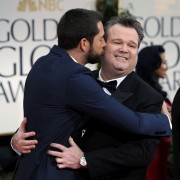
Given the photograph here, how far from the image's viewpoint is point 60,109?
196 centimetres

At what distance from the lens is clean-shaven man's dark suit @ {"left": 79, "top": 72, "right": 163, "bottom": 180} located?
6.87ft

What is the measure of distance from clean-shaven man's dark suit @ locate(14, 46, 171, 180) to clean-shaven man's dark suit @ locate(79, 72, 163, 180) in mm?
102

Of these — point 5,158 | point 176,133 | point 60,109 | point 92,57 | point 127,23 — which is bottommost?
point 5,158

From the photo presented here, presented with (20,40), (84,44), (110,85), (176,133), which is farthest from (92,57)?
(20,40)

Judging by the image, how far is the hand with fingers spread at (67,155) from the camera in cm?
201

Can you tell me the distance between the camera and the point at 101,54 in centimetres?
225

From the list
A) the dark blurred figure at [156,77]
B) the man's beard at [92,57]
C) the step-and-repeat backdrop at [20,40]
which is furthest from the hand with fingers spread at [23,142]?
the step-and-repeat backdrop at [20,40]

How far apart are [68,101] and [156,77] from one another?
2.67 metres

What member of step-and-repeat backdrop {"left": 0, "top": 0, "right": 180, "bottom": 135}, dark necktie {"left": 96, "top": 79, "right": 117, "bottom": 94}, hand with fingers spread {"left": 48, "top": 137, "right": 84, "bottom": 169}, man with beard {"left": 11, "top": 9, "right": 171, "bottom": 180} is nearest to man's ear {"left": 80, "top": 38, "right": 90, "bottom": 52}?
man with beard {"left": 11, "top": 9, "right": 171, "bottom": 180}

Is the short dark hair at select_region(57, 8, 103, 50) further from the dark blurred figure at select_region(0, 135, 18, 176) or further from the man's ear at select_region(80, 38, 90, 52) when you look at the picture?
the dark blurred figure at select_region(0, 135, 18, 176)

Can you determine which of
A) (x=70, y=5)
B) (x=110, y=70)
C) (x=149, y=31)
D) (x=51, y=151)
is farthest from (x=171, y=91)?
(x=51, y=151)

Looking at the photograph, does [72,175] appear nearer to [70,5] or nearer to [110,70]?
[110,70]

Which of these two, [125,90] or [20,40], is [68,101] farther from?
[20,40]

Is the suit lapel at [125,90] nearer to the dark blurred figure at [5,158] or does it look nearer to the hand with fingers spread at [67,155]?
the hand with fingers spread at [67,155]
